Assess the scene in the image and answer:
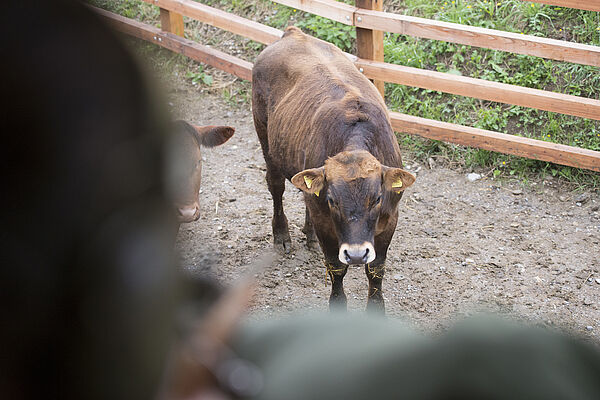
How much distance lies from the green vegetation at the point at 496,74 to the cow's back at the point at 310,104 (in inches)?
74.2

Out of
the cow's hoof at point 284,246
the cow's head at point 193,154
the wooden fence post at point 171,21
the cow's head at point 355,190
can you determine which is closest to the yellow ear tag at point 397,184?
the cow's head at point 355,190

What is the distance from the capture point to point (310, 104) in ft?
15.5

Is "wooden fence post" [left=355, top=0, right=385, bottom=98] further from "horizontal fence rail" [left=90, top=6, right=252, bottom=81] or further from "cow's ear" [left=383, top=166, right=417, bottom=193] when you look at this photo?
"cow's ear" [left=383, top=166, right=417, bottom=193]

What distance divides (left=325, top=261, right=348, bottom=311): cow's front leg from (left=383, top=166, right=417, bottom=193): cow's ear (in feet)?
2.46

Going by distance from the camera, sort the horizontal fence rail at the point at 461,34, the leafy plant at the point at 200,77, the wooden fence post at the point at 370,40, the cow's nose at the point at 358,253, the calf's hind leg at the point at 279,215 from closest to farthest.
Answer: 1. the cow's nose at the point at 358,253
2. the horizontal fence rail at the point at 461,34
3. the calf's hind leg at the point at 279,215
4. the wooden fence post at the point at 370,40
5. the leafy plant at the point at 200,77

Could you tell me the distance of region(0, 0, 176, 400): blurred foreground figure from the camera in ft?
1.84

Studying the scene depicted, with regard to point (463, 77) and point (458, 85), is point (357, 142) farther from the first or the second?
point (463, 77)

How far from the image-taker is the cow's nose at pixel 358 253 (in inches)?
151

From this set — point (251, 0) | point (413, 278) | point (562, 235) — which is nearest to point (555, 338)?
point (413, 278)

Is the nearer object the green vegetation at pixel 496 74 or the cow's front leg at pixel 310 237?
the cow's front leg at pixel 310 237

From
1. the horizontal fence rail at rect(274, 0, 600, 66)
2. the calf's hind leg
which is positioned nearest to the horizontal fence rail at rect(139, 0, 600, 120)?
the horizontal fence rail at rect(274, 0, 600, 66)

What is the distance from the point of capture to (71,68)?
58 centimetres

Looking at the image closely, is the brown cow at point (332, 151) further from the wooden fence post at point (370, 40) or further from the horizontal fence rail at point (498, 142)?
the horizontal fence rail at point (498, 142)

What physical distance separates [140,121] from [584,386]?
486 mm
